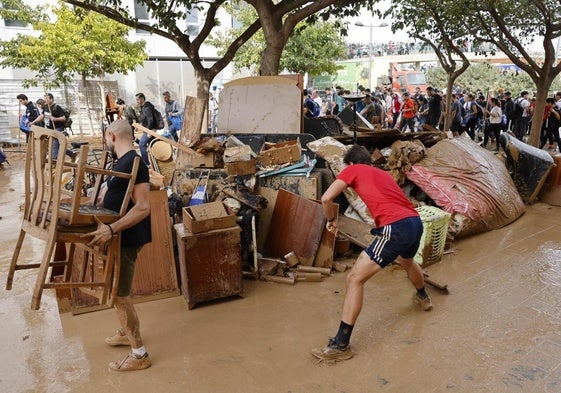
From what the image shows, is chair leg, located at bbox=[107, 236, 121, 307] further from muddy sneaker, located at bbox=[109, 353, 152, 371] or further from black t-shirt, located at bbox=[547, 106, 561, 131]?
black t-shirt, located at bbox=[547, 106, 561, 131]

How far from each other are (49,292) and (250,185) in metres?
2.55

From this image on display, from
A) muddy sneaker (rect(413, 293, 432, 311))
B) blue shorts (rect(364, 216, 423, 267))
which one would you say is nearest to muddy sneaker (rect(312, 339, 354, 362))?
blue shorts (rect(364, 216, 423, 267))

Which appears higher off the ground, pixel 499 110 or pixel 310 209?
pixel 499 110

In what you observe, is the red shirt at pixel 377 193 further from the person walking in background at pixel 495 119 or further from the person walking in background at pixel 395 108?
the person walking in background at pixel 395 108

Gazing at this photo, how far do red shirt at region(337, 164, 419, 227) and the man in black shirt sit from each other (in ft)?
4.90

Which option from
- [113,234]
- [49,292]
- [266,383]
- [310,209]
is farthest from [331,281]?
[49,292]

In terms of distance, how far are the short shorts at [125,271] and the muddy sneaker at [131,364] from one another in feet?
1.61

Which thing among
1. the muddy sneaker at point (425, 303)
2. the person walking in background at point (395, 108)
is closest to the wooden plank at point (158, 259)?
the muddy sneaker at point (425, 303)

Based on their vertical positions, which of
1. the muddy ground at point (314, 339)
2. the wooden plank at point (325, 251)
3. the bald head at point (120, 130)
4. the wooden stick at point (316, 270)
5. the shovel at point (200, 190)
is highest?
the bald head at point (120, 130)

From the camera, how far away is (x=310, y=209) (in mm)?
5105

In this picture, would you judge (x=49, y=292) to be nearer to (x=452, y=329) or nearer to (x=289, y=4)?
(x=452, y=329)

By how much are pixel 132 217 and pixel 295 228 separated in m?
2.56

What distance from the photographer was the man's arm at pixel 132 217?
2.78m

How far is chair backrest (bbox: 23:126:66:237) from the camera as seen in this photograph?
2.61 m
